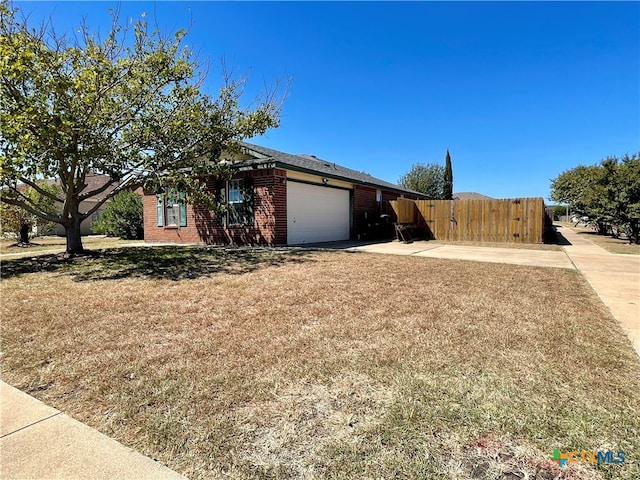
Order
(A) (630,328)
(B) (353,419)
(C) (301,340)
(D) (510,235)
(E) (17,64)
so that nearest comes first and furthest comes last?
(B) (353,419)
(C) (301,340)
(A) (630,328)
(E) (17,64)
(D) (510,235)

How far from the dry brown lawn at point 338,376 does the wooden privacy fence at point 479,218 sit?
398 inches

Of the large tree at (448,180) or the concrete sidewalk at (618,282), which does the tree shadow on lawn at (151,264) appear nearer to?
the concrete sidewalk at (618,282)

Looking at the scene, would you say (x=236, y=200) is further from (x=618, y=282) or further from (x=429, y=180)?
(x=429, y=180)

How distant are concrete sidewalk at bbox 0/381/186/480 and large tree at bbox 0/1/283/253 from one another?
6.40 m

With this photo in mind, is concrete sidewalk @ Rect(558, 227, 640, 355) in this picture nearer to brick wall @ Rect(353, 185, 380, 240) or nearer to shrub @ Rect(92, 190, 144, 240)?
brick wall @ Rect(353, 185, 380, 240)

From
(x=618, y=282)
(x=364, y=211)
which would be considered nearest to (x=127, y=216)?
(x=364, y=211)

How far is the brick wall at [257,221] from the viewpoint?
1200 centimetres

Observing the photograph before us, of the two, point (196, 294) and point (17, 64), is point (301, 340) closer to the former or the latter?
point (196, 294)

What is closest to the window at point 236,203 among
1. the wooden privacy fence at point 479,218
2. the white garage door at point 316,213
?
the white garage door at point 316,213

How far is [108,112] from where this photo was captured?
8141 millimetres

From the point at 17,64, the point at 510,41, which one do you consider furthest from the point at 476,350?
the point at 510,41

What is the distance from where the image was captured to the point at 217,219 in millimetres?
13688

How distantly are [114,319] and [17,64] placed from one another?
5.84m

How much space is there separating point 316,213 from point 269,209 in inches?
107
